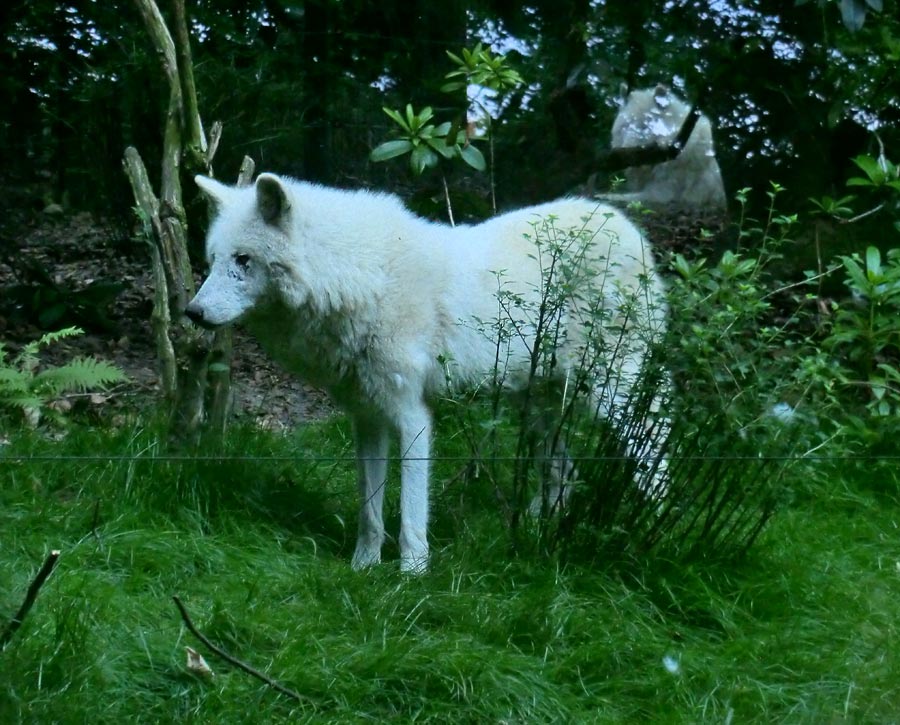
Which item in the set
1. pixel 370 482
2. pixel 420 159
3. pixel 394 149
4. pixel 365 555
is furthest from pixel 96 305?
pixel 365 555

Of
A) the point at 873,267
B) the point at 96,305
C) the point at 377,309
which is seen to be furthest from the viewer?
the point at 96,305

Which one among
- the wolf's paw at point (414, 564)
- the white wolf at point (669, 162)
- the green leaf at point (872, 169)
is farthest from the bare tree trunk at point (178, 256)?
the green leaf at point (872, 169)

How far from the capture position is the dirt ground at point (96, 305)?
784 centimetres

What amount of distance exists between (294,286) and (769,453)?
2.17m

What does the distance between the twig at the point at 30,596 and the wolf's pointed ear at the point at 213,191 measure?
236 cm

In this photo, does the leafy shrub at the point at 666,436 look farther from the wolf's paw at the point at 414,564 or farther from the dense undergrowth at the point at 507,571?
the wolf's paw at the point at 414,564

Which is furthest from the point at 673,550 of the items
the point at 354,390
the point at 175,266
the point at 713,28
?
the point at 713,28

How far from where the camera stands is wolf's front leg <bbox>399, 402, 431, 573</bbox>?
5.29 m

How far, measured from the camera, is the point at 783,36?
786 cm

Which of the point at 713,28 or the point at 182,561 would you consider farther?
the point at 713,28

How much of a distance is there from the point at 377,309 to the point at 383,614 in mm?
1542

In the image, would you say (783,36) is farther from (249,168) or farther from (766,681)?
(766,681)

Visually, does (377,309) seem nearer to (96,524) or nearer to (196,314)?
(196,314)

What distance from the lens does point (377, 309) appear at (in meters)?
5.31
